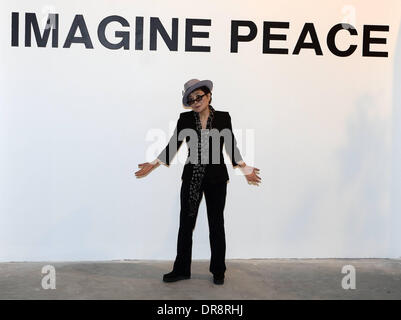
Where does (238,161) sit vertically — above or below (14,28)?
below

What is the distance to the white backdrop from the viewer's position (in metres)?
5.30

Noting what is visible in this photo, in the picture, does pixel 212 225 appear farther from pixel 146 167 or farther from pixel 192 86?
pixel 192 86

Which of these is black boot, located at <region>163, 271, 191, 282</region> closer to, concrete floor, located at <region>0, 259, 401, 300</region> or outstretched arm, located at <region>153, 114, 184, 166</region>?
concrete floor, located at <region>0, 259, 401, 300</region>

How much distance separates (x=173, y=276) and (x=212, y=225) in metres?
0.57

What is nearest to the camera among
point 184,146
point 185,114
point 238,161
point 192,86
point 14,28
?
point 192,86

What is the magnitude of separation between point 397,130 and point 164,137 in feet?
7.81

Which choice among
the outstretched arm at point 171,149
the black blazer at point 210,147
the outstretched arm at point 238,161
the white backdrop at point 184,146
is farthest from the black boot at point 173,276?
the outstretched arm at point 238,161

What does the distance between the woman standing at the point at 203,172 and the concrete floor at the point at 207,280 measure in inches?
8.9

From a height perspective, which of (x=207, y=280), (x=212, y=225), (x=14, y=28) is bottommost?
(x=207, y=280)

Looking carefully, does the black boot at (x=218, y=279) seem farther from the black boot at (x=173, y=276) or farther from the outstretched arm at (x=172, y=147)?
the outstretched arm at (x=172, y=147)

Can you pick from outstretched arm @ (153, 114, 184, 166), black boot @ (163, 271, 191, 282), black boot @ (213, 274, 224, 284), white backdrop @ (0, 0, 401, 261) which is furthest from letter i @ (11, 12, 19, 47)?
black boot @ (213, 274, 224, 284)

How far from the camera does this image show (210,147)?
4.84 metres

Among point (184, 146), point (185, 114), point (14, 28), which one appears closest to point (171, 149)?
point (185, 114)
